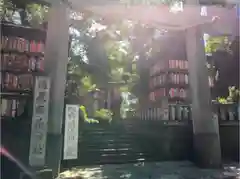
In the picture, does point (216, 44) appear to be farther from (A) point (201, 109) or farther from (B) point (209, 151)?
(B) point (209, 151)

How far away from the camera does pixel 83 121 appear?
671 centimetres

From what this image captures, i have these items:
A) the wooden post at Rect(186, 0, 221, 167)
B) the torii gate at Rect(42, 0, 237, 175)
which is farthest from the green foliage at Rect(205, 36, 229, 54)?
the wooden post at Rect(186, 0, 221, 167)

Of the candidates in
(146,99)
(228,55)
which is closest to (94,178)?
(146,99)

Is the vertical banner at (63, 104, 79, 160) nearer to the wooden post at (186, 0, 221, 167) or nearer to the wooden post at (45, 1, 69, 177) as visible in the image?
the wooden post at (45, 1, 69, 177)

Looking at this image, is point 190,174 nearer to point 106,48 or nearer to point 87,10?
point 87,10

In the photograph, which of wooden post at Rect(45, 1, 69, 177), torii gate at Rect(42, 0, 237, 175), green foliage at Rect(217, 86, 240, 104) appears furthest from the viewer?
green foliage at Rect(217, 86, 240, 104)

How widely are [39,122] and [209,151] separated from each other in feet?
14.0

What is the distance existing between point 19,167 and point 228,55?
341 inches

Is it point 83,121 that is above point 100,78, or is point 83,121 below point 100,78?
below

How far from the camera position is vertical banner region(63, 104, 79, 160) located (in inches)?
195

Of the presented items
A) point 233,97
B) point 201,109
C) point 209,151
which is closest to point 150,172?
point 209,151

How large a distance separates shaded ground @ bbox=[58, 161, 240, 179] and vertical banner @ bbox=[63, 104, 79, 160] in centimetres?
52

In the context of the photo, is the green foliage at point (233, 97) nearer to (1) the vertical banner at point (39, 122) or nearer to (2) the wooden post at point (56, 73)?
(2) the wooden post at point (56, 73)

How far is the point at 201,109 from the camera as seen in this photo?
633 centimetres
